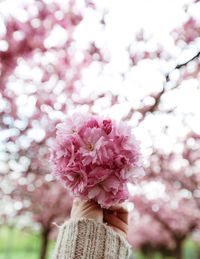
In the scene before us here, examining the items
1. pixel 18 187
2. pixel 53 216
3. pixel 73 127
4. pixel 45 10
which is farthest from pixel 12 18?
pixel 53 216

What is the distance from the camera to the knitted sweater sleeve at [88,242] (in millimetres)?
1153

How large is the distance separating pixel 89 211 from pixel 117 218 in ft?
0.59

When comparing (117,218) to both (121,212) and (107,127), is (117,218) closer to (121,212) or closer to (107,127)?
(121,212)

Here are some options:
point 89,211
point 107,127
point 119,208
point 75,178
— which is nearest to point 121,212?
point 119,208

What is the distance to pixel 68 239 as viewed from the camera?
120cm

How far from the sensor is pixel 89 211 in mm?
1233

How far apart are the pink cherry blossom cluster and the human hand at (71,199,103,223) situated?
0.05 m

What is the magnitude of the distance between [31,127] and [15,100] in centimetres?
48

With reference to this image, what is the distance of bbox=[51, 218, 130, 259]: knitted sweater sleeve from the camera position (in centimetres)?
115

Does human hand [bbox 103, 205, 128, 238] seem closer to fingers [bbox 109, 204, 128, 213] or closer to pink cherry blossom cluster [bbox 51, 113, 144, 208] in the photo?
fingers [bbox 109, 204, 128, 213]

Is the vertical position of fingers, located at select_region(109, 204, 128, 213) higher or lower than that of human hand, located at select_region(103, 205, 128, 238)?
higher

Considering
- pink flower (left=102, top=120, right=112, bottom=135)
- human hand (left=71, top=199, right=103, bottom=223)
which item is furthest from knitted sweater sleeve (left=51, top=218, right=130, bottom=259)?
pink flower (left=102, top=120, right=112, bottom=135)

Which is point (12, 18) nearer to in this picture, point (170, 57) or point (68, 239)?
point (170, 57)

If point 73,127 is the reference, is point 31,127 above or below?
below
